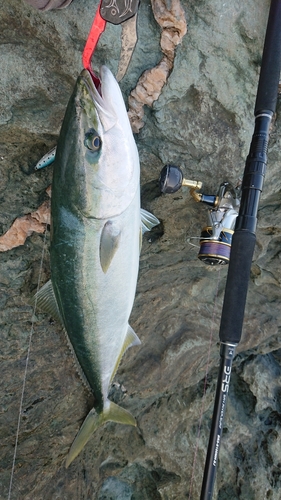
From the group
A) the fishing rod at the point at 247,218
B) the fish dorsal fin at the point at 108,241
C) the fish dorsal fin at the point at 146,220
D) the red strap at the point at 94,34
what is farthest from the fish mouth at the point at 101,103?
the fishing rod at the point at 247,218

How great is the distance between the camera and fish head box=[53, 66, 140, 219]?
138 centimetres

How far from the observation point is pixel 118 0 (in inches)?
57.6

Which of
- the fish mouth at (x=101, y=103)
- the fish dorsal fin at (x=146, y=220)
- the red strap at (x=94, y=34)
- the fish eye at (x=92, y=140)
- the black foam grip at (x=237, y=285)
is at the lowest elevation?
the black foam grip at (x=237, y=285)

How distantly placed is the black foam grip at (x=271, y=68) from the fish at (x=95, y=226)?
0.55m

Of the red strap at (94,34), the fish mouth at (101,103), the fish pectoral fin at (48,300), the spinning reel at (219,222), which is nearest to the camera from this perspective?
the fish mouth at (101,103)

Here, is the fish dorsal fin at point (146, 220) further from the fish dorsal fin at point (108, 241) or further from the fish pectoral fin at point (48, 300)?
the fish pectoral fin at point (48, 300)

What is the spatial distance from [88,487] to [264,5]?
2.71m

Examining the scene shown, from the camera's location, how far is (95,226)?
59.0 inches

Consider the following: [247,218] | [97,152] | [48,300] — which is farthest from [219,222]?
[48,300]

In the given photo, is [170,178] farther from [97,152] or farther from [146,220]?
[97,152]

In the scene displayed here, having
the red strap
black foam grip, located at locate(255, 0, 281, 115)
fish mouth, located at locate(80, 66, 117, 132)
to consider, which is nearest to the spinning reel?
black foam grip, located at locate(255, 0, 281, 115)

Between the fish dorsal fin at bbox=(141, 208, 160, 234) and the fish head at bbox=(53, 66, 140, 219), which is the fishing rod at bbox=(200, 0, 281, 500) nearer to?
the fish dorsal fin at bbox=(141, 208, 160, 234)

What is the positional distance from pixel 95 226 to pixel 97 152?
25cm

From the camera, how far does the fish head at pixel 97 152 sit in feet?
4.53
